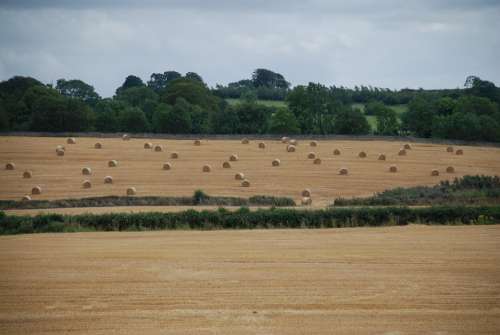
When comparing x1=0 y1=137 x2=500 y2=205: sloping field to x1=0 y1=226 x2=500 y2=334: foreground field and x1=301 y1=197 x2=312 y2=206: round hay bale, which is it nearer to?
x1=301 y1=197 x2=312 y2=206: round hay bale

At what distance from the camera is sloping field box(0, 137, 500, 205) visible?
1868 inches

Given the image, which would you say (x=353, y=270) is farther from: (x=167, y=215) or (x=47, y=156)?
(x=47, y=156)

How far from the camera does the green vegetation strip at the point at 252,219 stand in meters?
33.8

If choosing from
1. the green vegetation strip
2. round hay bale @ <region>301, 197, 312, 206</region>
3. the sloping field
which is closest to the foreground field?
the green vegetation strip

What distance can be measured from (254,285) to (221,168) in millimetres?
36001

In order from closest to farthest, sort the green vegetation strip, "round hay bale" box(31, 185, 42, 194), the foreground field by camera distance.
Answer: the foreground field → the green vegetation strip → "round hay bale" box(31, 185, 42, 194)

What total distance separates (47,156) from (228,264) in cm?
4093

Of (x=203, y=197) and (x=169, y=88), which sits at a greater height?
(x=169, y=88)

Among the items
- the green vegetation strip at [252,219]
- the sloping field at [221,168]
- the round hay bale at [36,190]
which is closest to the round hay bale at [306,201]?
the sloping field at [221,168]

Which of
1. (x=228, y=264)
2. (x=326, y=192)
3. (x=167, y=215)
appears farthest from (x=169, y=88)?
(x=228, y=264)

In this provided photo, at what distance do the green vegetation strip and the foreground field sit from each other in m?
5.17

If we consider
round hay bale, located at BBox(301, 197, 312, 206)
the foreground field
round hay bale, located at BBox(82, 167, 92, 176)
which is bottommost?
round hay bale, located at BBox(301, 197, 312, 206)

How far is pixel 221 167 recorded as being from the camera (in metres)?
56.3

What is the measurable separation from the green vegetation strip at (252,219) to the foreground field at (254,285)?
5.17m
